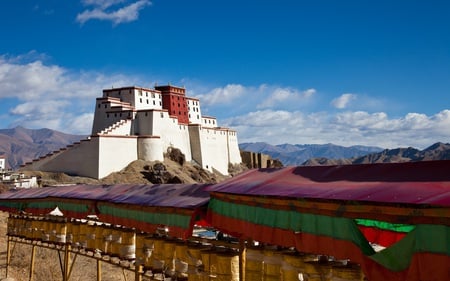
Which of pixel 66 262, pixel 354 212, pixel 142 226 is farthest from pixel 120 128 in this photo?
pixel 354 212

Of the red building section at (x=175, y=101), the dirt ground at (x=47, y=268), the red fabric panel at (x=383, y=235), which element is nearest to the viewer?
the red fabric panel at (x=383, y=235)

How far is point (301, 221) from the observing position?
6.12 m

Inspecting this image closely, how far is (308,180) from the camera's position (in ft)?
22.4

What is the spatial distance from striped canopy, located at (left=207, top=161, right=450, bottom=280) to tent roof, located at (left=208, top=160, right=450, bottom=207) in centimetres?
1

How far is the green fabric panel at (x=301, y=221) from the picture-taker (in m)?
5.41

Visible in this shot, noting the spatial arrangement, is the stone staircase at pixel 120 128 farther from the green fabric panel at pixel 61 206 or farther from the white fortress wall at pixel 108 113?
the green fabric panel at pixel 61 206

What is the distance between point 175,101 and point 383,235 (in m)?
60.8

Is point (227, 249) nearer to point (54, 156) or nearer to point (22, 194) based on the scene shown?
point (22, 194)

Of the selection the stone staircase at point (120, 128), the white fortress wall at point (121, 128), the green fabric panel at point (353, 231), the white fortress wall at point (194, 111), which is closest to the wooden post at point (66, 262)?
the green fabric panel at point (353, 231)

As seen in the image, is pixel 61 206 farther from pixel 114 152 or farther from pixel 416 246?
pixel 114 152

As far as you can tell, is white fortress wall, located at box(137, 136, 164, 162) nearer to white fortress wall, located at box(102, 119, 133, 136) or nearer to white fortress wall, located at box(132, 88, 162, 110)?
white fortress wall, located at box(102, 119, 133, 136)

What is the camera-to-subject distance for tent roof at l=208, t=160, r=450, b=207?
15.7ft

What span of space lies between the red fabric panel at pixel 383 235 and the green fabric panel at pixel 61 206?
7.28m

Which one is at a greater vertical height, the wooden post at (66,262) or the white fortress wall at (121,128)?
the white fortress wall at (121,128)
